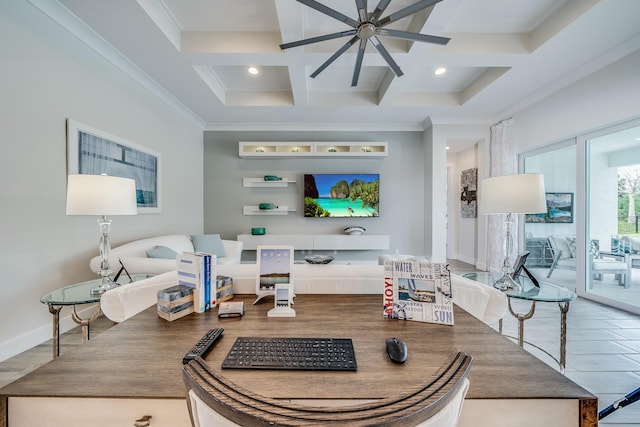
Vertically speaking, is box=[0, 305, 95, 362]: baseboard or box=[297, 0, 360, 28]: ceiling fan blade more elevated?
box=[297, 0, 360, 28]: ceiling fan blade

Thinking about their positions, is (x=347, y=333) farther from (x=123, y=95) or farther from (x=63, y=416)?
(x=123, y=95)

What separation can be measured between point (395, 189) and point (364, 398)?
15.2ft

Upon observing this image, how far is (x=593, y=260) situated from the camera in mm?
3180

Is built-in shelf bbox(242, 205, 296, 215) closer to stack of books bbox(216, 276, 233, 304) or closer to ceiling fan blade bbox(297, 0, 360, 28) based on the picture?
ceiling fan blade bbox(297, 0, 360, 28)

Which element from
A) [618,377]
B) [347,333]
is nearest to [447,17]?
[347,333]

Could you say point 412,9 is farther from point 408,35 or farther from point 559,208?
point 559,208

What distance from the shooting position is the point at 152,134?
3.41 meters

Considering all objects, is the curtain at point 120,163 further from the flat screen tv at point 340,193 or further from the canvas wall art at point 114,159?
the flat screen tv at point 340,193

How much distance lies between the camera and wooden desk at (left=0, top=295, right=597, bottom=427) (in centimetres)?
60

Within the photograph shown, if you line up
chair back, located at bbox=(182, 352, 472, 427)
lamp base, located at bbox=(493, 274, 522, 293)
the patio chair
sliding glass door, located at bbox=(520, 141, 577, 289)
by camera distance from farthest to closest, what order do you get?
sliding glass door, located at bbox=(520, 141, 577, 289) → the patio chair → lamp base, located at bbox=(493, 274, 522, 293) → chair back, located at bbox=(182, 352, 472, 427)

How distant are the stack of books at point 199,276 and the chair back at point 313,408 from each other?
72 centimetres

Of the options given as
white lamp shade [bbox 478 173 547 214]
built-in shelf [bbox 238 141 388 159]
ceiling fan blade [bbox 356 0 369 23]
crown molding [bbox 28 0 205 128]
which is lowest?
white lamp shade [bbox 478 173 547 214]

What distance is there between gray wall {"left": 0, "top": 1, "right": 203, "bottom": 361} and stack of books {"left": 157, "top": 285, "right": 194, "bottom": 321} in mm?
1894

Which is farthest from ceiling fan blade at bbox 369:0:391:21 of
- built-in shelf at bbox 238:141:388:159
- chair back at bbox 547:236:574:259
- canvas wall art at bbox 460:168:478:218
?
canvas wall art at bbox 460:168:478:218
